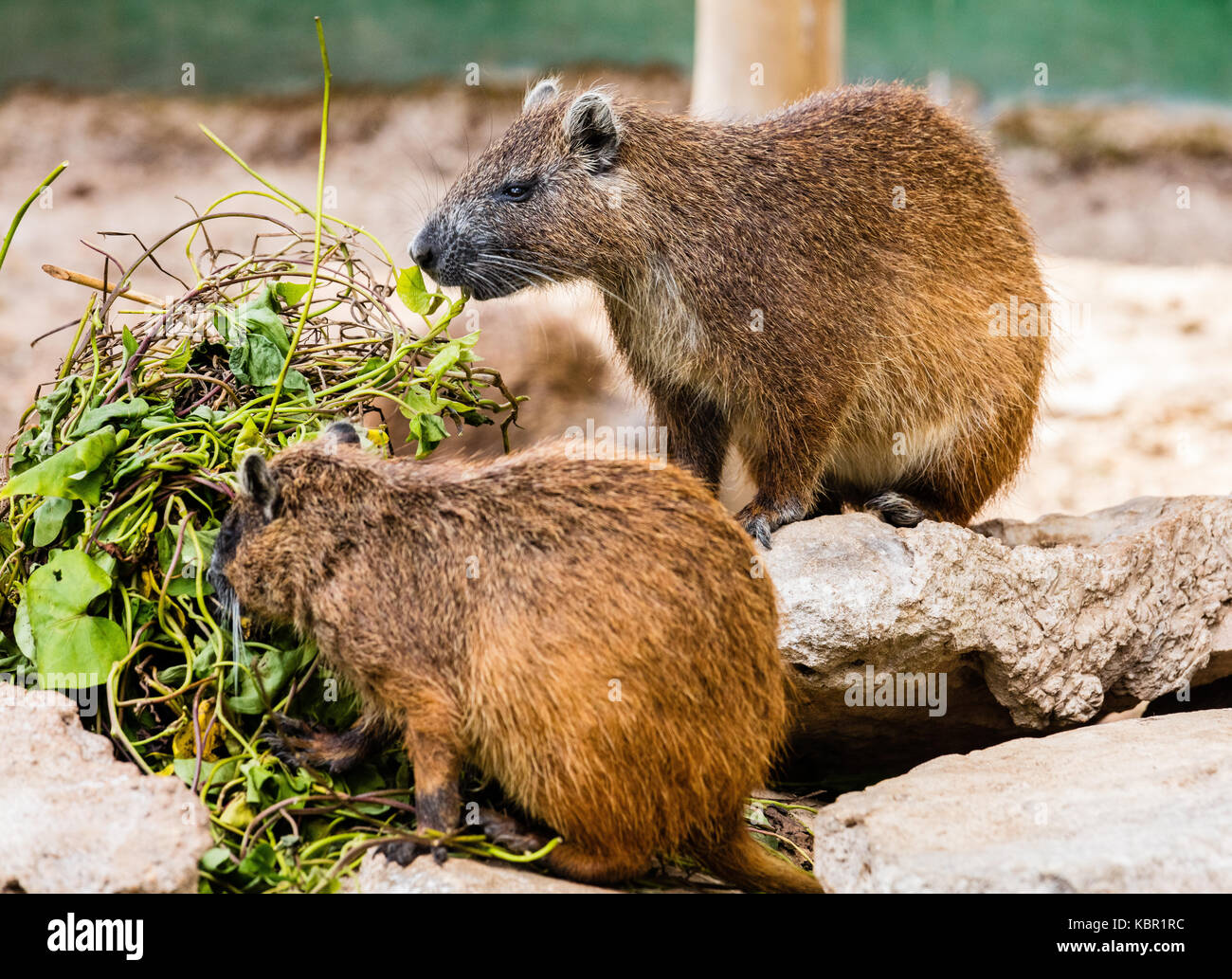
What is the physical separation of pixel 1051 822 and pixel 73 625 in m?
3.17

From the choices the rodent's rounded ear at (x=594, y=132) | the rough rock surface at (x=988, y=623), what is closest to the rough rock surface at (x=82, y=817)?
the rough rock surface at (x=988, y=623)

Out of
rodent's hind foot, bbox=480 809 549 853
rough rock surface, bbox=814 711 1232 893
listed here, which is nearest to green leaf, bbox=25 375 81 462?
rodent's hind foot, bbox=480 809 549 853

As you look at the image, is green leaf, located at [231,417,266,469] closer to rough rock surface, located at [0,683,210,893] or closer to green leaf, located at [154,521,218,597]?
green leaf, located at [154,521,218,597]

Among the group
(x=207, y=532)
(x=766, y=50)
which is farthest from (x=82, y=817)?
(x=766, y=50)

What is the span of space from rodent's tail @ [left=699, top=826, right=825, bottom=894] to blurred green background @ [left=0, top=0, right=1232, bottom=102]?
42.0 ft

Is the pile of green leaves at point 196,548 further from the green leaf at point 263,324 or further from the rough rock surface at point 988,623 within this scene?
the rough rock surface at point 988,623

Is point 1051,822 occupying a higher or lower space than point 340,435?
lower

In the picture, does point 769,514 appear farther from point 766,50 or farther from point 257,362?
point 766,50

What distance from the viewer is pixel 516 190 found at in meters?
5.39

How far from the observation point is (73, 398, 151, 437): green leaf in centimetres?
438

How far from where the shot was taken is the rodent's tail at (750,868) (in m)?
3.92

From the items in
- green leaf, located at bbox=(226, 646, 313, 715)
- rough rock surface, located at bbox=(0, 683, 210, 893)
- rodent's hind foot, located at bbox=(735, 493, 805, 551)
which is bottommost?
rough rock surface, located at bbox=(0, 683, 210, 893)

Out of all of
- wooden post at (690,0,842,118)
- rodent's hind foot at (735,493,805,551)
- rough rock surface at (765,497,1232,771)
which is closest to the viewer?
rough rock surface at (765,497,1232,771)

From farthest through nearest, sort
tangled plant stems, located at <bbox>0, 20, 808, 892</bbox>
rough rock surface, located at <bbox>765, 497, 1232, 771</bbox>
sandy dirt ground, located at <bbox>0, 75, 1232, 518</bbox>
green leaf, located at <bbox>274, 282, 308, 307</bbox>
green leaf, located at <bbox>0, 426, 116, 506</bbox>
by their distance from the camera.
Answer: sandy dirt ground, located at <bbox>0, 75, 1232, 518</bbox>, green leaf, located at <bbox>274, 282, 308, 307</bbox>, rough rock surface, located at <bbox>765, 497, 1232, 771</bbox>, green leaf, located at <bbox>0, 426, 116, 506</bbox>, tangled plant stems, located at <bbox>0, 20, 808, 892</bbox>
